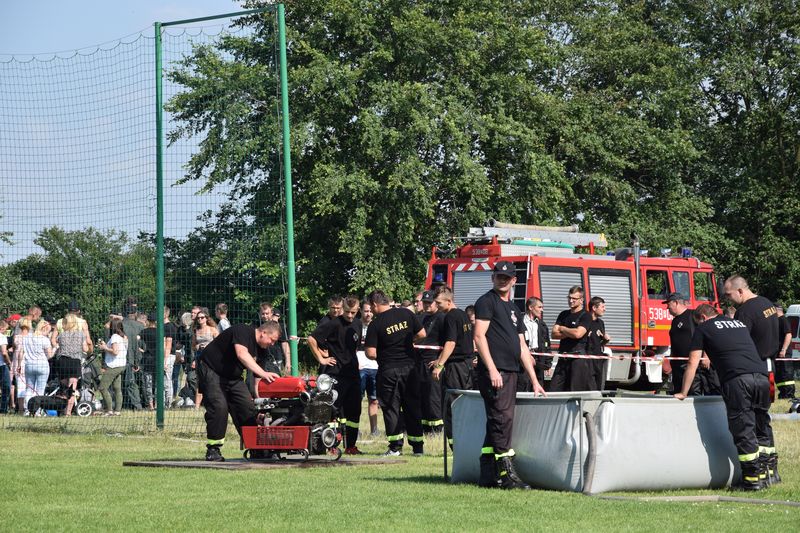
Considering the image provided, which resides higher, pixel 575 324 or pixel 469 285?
pixel 469 285

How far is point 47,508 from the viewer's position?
31.2 ft


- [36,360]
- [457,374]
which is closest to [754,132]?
[36,360]

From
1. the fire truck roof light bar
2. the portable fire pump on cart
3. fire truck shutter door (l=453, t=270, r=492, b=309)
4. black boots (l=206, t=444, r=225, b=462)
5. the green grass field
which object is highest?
the fire truck roof light bar

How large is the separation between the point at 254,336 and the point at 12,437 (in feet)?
19.7

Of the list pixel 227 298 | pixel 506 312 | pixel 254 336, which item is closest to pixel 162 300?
pixel 227 298

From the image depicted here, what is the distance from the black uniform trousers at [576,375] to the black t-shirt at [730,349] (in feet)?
15.3

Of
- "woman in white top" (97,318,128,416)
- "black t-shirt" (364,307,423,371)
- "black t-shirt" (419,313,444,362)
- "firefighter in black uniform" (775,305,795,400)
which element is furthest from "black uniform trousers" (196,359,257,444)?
"firefighter in black uniform" (775,305,795,400)

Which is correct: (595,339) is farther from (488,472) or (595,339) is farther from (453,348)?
(488,472)

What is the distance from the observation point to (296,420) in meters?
13.1

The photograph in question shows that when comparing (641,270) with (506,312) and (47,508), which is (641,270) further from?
(47,508)

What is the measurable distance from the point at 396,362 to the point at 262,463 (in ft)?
7.64

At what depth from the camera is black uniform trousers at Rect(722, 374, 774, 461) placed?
10500 mm

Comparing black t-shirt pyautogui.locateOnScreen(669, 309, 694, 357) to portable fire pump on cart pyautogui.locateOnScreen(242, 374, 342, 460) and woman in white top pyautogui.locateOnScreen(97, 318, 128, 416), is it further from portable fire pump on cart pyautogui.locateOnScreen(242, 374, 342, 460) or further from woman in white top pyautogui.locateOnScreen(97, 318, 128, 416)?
woman in white top pyautogui.locateOnScreen(97, 318, 128, 416)

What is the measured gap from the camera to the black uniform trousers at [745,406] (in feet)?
34.4
